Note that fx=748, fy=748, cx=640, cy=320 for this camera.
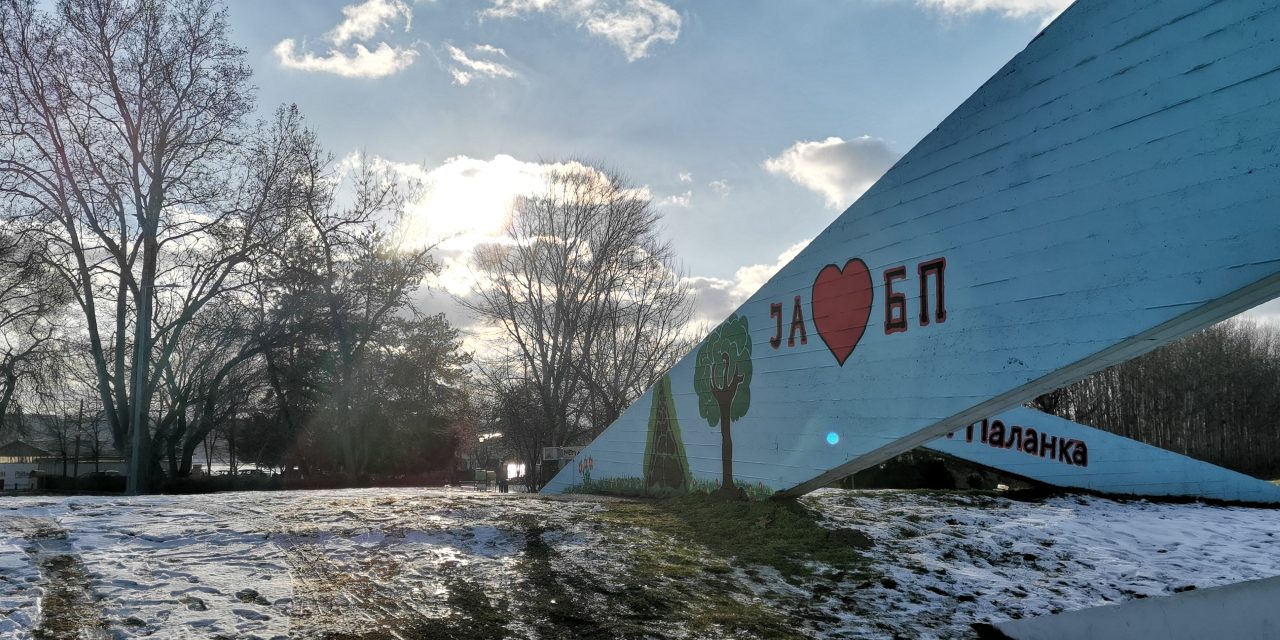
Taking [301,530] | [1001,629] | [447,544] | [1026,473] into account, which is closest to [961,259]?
[1001,629]

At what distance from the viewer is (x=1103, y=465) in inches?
520

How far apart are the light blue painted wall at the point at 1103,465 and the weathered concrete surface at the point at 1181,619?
27.4 feet

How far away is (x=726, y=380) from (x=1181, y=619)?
6042 millimetres

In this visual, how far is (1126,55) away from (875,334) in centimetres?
326

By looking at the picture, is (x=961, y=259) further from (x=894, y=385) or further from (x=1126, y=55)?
(x=1126, y=55)

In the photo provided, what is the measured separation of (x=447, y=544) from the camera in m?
6.42

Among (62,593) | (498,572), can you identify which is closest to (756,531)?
(498,572)

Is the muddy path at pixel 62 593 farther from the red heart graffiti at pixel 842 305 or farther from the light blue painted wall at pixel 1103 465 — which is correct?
the light blue painted wall at pixel 1103 465

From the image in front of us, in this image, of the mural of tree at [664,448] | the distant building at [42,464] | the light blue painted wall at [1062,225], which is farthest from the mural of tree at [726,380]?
the distant building at [42,464]

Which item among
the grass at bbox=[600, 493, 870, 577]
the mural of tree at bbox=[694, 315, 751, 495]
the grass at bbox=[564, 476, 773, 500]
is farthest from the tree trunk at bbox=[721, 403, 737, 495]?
the grass at bbox=[600, 493, 870, 577]

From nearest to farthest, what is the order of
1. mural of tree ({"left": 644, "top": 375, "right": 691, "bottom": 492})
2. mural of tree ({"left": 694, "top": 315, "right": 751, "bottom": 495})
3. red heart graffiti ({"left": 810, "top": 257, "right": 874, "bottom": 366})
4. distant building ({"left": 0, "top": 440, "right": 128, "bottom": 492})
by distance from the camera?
red heart graffiti ({"left": 810, "top": 257, "right": 874, "bottom": 366})
mural of tree ({"left": 694, "top": 315, "right": 751, "bottom": 495})
mural of tree ({"left": 644, "top": 375, "right": 691, "bottom": 492})
distant building ({"left": 0, "top": 440, "right": 128, "bottom": 492})

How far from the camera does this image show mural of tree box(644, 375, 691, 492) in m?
10.9

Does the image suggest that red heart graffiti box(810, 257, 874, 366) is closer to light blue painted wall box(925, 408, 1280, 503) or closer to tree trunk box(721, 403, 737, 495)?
tree trunk box(721, 403, 737, 495)

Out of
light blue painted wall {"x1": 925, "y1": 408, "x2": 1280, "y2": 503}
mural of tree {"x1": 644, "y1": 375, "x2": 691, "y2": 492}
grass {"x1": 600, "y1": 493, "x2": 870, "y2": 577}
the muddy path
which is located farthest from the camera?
light blue painted wall {"x1": 925, "y1": 408, "x2": 1280, "y2": 503}
